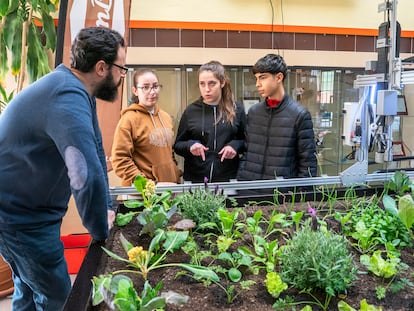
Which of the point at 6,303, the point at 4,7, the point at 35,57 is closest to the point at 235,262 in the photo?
the point at 6,303

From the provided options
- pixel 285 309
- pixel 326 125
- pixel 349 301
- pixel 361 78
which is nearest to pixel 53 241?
pixel 285 309

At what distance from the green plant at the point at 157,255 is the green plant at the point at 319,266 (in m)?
0.22

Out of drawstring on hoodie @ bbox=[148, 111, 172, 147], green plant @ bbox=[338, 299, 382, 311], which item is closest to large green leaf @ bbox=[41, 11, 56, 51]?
drawstring on hoodie @ bbox=[148, 111, 172, 147]

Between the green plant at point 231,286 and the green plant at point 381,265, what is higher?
the green plant at point 381,265

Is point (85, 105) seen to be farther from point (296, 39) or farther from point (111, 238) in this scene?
point (296, 39)

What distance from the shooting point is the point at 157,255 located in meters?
1.23

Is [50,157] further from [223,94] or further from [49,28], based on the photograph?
[49,28]

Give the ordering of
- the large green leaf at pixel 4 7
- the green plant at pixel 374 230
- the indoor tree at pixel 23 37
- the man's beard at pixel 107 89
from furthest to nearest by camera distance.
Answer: the indoor tree at pixel 23 37 < the large green leaf at pixel 4 7 < the man's beard at pixel 107 89 < the green plant at pixel 374 230

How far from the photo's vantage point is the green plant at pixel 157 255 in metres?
1.10

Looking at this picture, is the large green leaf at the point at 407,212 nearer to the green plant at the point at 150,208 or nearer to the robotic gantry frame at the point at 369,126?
the robotic gantry frame at the point at 369,126

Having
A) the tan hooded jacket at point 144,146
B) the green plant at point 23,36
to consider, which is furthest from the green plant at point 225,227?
the green plant at point 23,36

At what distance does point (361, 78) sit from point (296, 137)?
49 centimetres

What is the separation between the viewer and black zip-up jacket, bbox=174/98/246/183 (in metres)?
2.34

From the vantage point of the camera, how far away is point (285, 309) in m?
0.99
